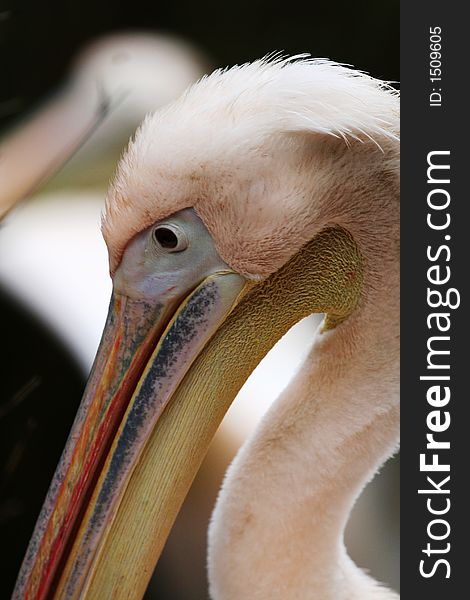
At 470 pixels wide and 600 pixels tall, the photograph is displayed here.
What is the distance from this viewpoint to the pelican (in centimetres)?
79

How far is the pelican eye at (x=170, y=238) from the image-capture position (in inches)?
31.6

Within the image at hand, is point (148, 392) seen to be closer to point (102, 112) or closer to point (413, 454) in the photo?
point (413, 454)

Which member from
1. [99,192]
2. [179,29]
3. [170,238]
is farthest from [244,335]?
[99,192]

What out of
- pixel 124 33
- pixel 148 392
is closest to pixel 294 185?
pixel 148 392

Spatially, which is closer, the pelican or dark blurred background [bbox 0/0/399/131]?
the pelican

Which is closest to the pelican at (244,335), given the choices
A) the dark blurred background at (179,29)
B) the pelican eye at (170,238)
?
the pelican eye at (170,238)

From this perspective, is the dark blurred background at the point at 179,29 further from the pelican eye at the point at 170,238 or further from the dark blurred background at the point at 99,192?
the pelican eye at the point at 170,238

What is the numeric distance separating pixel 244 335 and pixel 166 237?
0.44 feet

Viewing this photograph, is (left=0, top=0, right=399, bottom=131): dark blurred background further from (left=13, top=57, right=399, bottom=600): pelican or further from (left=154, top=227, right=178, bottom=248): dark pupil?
(left=154, top=227, right=178, bottom=248): dark pupil

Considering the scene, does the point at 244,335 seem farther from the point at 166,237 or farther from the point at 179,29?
the point at 179,29

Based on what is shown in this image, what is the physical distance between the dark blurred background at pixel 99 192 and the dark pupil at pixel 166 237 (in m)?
0.53

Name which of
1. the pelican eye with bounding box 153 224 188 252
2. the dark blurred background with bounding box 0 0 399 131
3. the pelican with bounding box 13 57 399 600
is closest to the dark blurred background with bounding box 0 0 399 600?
the dark blurred background with bounding box 0 0 399 131

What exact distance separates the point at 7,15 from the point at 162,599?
3.66ft

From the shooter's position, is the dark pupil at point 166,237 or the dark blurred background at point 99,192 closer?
the dark pupil at point 166,237
